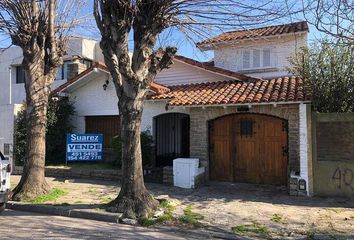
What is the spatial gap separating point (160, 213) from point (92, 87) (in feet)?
32.6

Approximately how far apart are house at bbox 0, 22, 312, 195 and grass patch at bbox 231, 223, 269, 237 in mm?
3558

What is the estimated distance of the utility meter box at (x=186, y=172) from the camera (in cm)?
1301

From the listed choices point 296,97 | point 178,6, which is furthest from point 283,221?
point 178,6

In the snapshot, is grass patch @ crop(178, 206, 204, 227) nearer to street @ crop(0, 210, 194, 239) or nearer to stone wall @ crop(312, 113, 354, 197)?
street @ crop(0, 210, 194, 239)

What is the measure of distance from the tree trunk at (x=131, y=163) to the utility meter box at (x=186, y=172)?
342 centimetres

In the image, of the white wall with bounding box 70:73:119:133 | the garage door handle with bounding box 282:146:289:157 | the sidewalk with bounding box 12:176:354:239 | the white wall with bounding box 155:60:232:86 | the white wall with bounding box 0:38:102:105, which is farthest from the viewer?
the white wall with bounding box 0:38:102:105

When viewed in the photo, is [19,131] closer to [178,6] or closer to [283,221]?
[178,6]

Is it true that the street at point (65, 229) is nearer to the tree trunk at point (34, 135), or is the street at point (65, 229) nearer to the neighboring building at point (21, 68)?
the tree trunk at point (34, 135)

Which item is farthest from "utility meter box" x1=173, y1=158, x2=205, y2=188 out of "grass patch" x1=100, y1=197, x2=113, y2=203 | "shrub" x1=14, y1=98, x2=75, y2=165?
"shrub" x1=14, y1=98, x2=75, y2=165

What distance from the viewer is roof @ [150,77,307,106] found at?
1262 centimetres

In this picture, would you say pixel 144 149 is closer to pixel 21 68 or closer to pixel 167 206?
pixel 167 206

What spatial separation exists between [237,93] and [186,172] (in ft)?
10.4

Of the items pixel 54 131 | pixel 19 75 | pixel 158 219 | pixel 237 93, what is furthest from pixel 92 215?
pixel 19 75

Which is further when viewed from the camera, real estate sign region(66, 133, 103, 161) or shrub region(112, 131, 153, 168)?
real estate sign region(66, 133, 103, 161)
